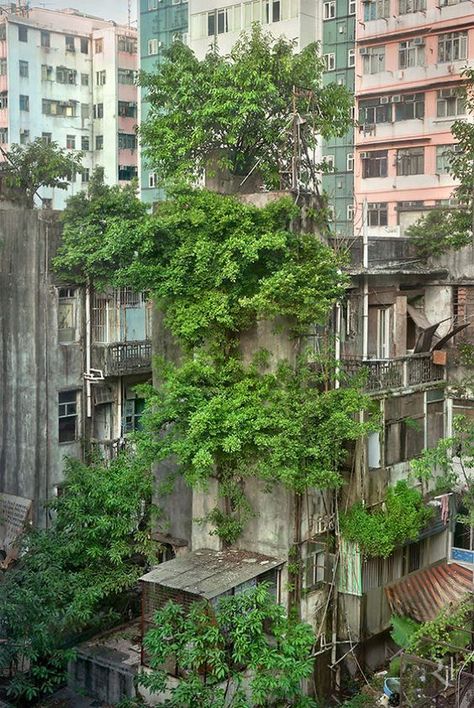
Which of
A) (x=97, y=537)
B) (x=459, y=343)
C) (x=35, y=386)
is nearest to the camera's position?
(x=97, y=537)

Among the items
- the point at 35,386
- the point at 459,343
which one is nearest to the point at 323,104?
the point at 459,343

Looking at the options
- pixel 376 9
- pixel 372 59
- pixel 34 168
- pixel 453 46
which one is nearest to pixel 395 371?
pixel 34 168

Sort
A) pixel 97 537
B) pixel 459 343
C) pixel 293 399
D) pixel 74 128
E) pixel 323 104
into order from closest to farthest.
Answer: pixel 293 399 → pixel 97 537 → pixel 323 104 → pixel 459 343 → pixel 74 128

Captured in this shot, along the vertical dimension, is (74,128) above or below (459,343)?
above

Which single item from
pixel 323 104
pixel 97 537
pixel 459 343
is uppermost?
pixel 323 104

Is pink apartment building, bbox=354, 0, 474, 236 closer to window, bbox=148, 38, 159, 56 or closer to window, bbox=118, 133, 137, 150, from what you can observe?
window, bbox=148, 38, 159, 56

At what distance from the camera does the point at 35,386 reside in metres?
17.9

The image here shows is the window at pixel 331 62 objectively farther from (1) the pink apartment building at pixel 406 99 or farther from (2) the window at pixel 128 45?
(2) the window at pixel 128 45

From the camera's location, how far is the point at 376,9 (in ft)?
92.3

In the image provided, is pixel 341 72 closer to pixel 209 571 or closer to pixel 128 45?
pixel 128 45

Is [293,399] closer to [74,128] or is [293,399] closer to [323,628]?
[323,628]

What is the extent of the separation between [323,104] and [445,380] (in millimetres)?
5639

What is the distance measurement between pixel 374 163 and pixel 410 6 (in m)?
4.94

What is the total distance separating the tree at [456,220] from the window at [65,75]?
20.8 meters
